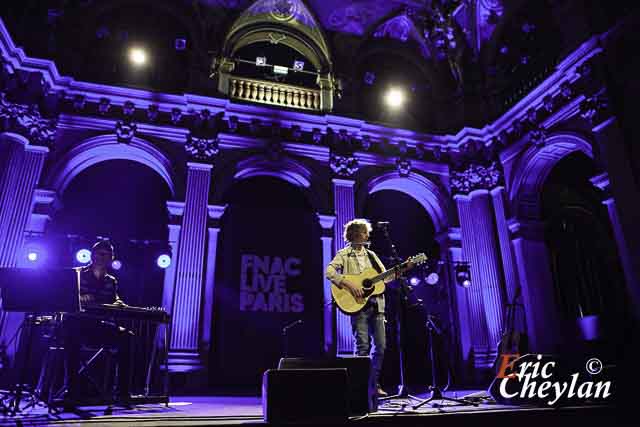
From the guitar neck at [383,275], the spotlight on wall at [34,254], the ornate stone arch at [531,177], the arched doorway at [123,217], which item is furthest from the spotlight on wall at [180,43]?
the guitar neck at [383,275]

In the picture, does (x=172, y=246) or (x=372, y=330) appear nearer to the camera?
(x=372, y=330)

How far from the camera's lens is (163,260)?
8.23 metres

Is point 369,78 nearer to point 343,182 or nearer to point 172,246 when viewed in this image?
point 343,182

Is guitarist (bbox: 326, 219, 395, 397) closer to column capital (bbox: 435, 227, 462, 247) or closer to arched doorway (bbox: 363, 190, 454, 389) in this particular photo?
arched doorway (bbox: 363, 190, 454, 389)

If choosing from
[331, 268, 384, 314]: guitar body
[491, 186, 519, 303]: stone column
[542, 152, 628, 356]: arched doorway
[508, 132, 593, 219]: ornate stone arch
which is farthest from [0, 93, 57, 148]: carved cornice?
[542, 152, 628, 356]: arched doorway

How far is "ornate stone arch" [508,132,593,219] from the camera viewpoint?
32.9 feet

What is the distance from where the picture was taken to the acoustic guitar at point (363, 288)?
4.73 meters

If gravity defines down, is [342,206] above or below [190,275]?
above

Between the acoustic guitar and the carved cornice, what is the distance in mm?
7544

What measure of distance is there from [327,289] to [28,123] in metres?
6.96

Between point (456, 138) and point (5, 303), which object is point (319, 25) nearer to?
point (456, 138)

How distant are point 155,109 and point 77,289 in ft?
21.7

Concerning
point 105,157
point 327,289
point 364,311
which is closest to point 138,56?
point 105,157

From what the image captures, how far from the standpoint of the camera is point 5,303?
4.10 meters
